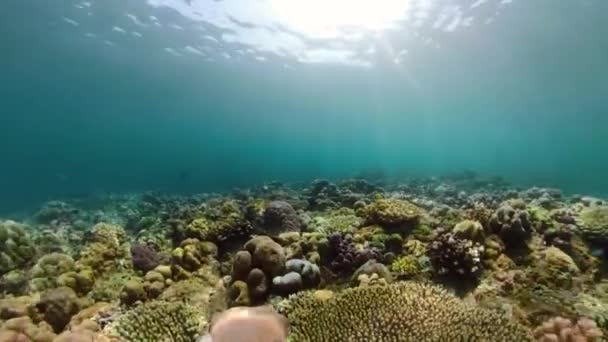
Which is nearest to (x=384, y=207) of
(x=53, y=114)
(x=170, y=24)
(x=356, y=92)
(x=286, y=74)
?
(x=170, y=24)

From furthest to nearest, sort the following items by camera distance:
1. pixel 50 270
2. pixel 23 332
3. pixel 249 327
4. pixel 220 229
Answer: pixel 220 229 → pixel 50 270 → pixel 23 332 → pixel 249 327

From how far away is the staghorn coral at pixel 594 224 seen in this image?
7.68 m

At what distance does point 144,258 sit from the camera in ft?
27.0

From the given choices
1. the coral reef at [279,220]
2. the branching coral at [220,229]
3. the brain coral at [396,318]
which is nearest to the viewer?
the brain coral at [396,318]

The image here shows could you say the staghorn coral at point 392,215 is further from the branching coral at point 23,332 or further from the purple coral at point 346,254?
the branching coral at point 23,332

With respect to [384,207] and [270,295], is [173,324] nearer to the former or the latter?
[270,295]

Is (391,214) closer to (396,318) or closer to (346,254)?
(346,254)

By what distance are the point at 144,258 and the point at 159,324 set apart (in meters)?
2.96

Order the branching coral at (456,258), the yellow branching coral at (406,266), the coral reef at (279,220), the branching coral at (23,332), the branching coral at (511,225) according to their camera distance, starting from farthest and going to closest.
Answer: the coral reef at (279,220) → the branching coral at (511,225) → the yellow branching coral at (406,266) → the branching coral at (456,258) → the branching coral at (23,332)

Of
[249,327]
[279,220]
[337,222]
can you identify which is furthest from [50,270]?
[337,222]

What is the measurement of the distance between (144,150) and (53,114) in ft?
276

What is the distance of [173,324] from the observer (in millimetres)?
5617

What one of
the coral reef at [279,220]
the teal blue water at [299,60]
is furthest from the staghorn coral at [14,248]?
the teal blue water at [299,60]

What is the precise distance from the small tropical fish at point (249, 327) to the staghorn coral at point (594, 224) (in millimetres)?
6670
